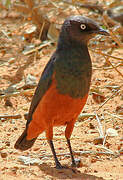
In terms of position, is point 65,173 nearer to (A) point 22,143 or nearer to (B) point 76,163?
(B) point 76,163

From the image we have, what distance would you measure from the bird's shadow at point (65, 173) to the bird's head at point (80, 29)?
162cm

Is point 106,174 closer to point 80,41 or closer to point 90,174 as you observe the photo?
point 90,174

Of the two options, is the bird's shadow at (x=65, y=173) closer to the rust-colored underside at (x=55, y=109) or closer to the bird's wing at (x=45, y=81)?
the rust-colored underside at (x=55, y=109)

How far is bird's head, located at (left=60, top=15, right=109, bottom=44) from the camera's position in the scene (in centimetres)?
428

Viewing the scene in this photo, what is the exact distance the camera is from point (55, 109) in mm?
4289

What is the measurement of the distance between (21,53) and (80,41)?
436cm

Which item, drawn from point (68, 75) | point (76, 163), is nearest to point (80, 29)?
point (68, 75)

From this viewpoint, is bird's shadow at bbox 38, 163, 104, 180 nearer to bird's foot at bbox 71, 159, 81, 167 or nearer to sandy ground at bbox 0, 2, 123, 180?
sandy ground at bbox 0, 2, 123, 180

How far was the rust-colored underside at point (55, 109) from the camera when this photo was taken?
423 centimetres

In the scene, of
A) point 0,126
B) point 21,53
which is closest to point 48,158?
point 0,126

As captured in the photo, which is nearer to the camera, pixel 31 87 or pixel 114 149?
pixel 114 149

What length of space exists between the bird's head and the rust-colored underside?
23.6 inches

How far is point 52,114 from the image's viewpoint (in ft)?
14.2

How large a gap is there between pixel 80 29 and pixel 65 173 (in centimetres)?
177
